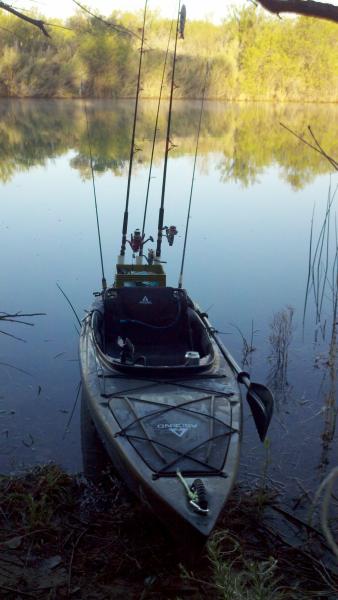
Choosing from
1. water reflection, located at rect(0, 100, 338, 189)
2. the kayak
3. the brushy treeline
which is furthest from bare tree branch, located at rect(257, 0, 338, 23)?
the brushy treeline

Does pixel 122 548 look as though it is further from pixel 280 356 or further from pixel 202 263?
pixel 202 263

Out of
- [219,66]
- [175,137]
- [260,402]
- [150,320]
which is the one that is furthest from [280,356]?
[219,66]

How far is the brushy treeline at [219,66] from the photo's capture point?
99.8 feet

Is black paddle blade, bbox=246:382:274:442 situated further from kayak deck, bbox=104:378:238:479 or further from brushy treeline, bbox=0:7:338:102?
brushy treeline, bbox=0:7:338:102

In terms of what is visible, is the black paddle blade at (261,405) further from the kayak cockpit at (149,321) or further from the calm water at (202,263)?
the kayak cockpit at (149,321)

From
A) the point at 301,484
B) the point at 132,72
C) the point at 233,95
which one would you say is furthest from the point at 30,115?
the point at 301,484

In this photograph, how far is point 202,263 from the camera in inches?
365

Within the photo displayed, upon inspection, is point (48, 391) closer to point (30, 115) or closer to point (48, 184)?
point (48, 184)

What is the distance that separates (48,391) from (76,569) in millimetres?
2578

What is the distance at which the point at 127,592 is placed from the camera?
2.92 meters

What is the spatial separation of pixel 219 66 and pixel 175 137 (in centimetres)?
1419

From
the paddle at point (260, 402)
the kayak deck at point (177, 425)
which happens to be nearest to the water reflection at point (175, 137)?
the paddle at point (260, 402)

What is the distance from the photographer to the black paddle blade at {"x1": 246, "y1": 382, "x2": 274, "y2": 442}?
13.8 feet

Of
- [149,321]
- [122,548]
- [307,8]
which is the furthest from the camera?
[149,321]
